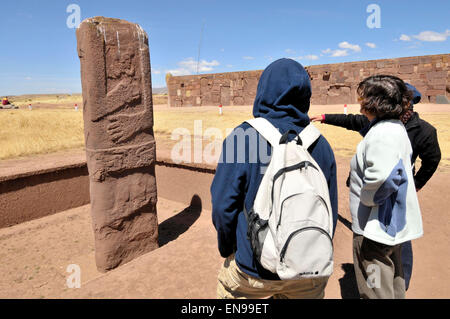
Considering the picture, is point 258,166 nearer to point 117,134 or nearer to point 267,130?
point 267,130

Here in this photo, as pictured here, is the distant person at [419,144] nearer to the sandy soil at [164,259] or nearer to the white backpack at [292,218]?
the sandy soil at [164,259]

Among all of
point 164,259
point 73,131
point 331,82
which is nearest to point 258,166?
point 164,259

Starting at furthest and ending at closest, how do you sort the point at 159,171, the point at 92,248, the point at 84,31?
the point at 159,171 → the point at 92,248 → the point at 84,31

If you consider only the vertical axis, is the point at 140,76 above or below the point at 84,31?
below

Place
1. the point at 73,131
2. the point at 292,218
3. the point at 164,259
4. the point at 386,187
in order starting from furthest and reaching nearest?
the point at 73,131
the point at 164,259
the point at 386,187
the point at 292,218

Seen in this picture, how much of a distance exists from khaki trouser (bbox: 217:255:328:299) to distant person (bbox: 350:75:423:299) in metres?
0.49

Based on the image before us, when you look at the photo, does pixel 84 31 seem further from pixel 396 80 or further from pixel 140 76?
pixel 396 80

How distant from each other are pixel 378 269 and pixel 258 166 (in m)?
1.05

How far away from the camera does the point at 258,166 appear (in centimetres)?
142

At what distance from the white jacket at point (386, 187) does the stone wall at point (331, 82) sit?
1453 centimetres

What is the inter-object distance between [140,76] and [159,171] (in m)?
2.48

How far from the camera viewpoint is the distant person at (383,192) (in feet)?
5.43

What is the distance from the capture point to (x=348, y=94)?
15.5 metres

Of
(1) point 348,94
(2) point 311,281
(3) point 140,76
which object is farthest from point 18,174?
(1) point 348,94
